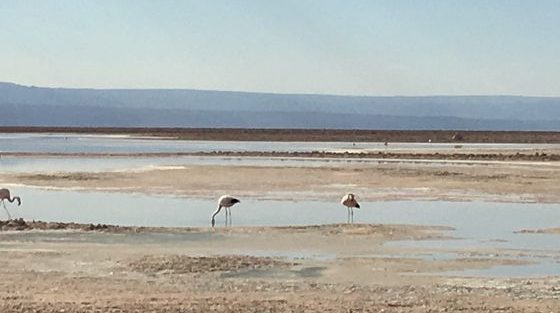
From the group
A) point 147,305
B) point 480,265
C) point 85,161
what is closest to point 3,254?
point 147,305

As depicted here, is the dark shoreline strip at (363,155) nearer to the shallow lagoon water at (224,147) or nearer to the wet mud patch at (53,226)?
the shallow lagoon water at (224,147)

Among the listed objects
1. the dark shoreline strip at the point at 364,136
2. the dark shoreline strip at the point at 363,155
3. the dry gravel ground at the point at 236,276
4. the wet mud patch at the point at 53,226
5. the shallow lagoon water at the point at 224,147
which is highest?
the dark shoreline strip at the point at 364,136

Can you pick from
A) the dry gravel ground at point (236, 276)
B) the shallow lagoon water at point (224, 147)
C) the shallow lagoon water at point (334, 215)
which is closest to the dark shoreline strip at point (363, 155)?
the shallow lagoon water at point (224, 147)

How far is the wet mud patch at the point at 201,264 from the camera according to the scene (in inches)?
702

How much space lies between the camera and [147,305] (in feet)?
46.3

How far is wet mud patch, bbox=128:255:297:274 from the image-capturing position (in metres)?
17.8

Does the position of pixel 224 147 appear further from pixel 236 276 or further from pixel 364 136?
pixel 236 276

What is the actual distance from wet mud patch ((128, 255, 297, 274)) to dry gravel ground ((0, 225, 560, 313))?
0.7 inches

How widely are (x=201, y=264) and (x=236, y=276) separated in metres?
1.29

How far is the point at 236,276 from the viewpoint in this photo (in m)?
17.2

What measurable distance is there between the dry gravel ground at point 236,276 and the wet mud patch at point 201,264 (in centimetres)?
2

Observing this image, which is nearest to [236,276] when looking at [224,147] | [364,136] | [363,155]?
[363,155]

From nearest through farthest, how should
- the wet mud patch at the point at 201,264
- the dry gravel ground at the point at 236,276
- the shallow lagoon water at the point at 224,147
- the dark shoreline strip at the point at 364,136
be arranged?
the dry gravel ground at the point at 236,276, the wet mud patch at the point at 201,264, the shallow lagoon water at the point at 224,147, the dark shoreline strip at the point at 364,136

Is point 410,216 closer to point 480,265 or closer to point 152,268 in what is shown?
point 480,265
